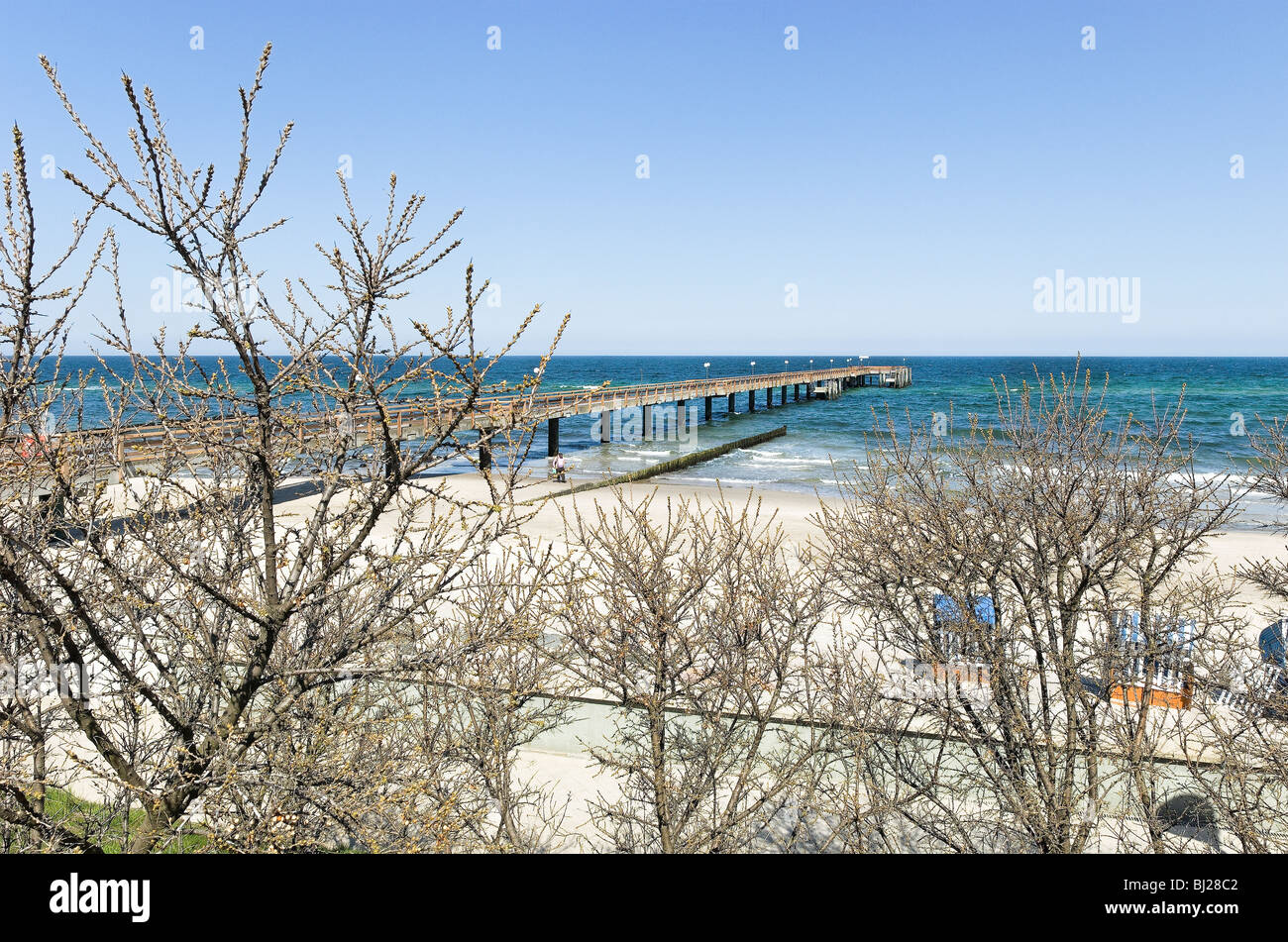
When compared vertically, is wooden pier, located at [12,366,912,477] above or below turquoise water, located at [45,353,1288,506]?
above

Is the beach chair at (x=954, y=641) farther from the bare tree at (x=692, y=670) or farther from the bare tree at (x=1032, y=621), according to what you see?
the bare tree at (x=692, y=670)

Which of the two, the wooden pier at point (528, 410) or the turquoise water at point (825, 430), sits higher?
the wooden pier at point (528, 410)

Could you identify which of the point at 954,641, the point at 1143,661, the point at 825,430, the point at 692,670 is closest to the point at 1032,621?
the point at 954,641

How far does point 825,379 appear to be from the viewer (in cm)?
10369

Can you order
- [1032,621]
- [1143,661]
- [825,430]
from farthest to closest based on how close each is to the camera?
[825,430] → [1143,661] → [1032,621]

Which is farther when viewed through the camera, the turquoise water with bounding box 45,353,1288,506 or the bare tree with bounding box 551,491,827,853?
the turquoise water with bounding box 45,353,1288,506

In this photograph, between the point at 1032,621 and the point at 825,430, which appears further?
the point at 825,430

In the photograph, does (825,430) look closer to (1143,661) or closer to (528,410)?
(1143,661)

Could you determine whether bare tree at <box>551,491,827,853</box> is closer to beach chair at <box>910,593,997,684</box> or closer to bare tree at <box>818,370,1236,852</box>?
bare tree at <box>818,370,1236,852</box>

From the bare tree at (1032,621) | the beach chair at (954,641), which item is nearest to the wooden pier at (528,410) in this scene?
the bare tree at (1032,621)

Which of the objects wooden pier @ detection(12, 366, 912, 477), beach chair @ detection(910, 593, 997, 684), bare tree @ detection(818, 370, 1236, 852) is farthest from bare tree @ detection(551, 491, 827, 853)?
wooden pier @ detection(12, 366, 912, 477)

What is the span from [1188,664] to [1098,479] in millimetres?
2383

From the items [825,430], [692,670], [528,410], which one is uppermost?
[528,410]

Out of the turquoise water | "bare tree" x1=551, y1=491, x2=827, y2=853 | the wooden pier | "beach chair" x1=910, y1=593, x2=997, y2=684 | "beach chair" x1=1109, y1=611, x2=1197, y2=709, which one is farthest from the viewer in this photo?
the turquoise water
